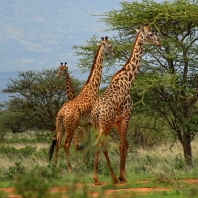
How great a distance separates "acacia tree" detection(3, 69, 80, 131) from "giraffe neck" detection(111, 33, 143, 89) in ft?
42.2

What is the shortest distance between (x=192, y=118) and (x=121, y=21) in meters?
2.86

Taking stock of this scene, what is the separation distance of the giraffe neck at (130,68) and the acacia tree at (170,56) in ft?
7.57

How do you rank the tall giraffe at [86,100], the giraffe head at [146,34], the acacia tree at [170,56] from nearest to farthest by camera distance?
1. the giraffe head at [146,34]
2. the tall giraffe at [86,100]
3. the acacia tree at [170,56]

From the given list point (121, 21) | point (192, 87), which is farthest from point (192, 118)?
point (121, 21)

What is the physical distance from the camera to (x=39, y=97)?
78.4ft

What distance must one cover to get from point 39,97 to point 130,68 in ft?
46.3

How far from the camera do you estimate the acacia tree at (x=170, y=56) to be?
1302cm

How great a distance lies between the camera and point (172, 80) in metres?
12.4

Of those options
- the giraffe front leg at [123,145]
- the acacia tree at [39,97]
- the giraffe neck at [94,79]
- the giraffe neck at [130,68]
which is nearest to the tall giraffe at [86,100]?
the giraffe neck at [94,79]

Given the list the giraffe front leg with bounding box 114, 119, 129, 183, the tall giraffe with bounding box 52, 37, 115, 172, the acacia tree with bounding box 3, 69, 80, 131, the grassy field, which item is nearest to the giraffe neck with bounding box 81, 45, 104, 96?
the tall giraffe with bounding box 52, 37, 115, 172

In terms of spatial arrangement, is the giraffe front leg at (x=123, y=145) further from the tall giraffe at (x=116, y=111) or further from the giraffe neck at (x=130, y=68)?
the giraffe neck at (x=130, y=68)

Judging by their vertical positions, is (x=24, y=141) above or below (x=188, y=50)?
below

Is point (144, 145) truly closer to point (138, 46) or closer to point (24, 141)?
point (24, 141)

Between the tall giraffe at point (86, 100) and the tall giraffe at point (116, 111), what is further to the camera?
the tall giraffe at point (86, 100)
